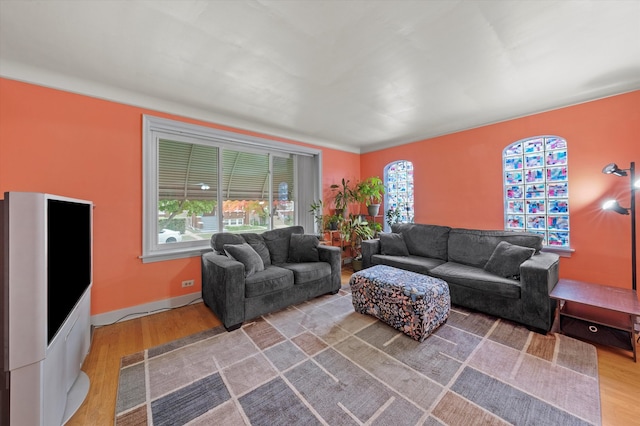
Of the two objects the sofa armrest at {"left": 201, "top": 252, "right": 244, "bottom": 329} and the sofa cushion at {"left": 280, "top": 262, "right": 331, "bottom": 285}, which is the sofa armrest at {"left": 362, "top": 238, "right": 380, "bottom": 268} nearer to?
the sofa cushion at {"left": 280, "top": 262, "right": 331, "bottom": 285}

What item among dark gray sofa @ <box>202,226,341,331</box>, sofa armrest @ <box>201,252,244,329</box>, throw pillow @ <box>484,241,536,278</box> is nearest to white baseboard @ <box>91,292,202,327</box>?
dark gray sofa @ <box>202,226,341,331</box>

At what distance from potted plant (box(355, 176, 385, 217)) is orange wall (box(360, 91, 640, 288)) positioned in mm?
1285

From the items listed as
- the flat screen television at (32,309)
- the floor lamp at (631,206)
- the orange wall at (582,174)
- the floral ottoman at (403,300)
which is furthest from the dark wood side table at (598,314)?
the flat screen television at (32,309)

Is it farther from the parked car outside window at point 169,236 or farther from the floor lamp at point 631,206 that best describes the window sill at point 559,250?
the parked car outside window at point 169,236

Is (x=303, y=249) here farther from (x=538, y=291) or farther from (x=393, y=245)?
(x=538, y=291)

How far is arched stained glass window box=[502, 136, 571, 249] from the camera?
306 cm

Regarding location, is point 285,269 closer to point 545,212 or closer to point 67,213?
point 67,213

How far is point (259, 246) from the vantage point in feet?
10.8

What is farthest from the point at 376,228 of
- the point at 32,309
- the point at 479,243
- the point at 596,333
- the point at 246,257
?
the point at 32,309

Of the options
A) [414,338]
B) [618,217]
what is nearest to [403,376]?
[414,338]

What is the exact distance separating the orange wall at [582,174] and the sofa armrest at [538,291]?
2.97 ft

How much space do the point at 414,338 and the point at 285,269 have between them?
1592mm

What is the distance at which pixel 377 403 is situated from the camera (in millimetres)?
1525

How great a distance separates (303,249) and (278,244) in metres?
0.38
